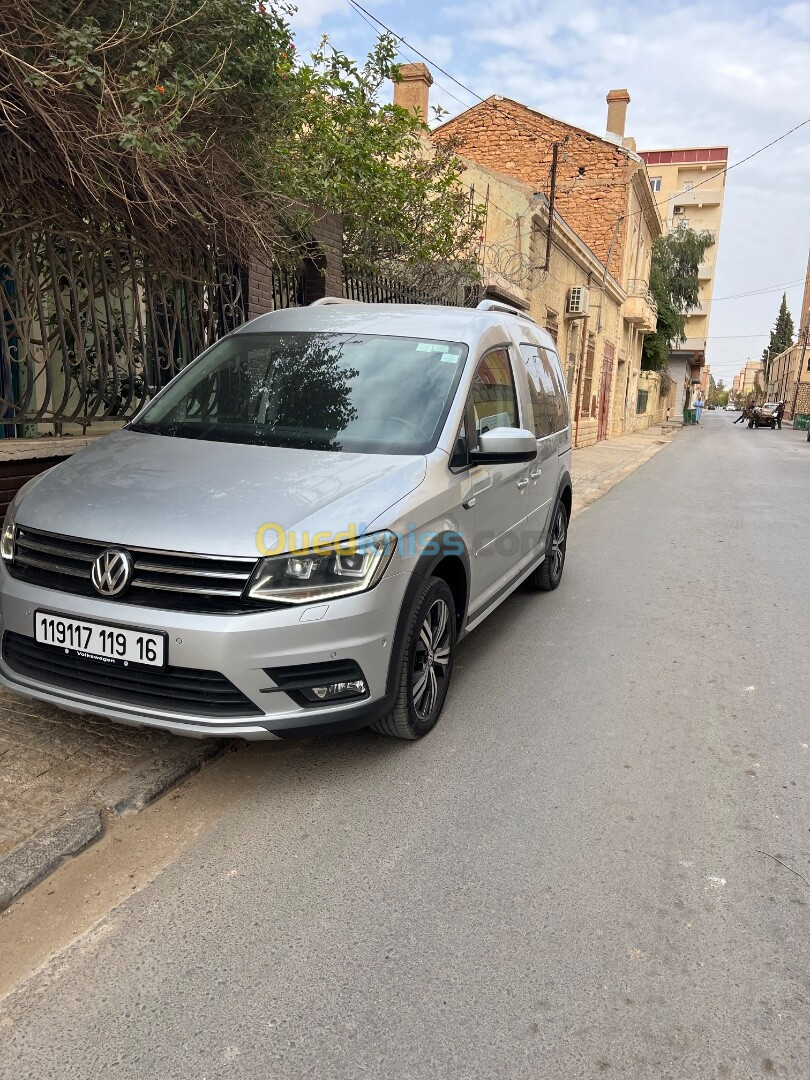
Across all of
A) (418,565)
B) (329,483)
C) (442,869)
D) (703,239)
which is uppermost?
(703,239)

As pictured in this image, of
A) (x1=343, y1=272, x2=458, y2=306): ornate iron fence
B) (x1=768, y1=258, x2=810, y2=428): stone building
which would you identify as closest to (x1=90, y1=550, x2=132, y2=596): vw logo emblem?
(x1=343, y1=272, x2=458, y2=306): ornate iron fence

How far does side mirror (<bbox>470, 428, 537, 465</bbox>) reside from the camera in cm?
367

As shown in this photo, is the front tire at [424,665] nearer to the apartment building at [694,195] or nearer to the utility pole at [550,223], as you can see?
the utility pole at [550,223]

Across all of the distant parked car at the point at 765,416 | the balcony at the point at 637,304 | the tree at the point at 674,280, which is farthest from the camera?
the distant parked car at the point at 765,416

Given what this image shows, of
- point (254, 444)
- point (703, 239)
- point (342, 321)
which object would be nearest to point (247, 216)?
point (342, 321)

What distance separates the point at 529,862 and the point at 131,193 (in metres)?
4.64

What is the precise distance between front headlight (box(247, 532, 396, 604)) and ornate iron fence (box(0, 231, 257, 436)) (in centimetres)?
299

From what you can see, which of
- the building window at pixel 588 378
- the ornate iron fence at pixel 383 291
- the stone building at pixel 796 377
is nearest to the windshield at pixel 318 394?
the ornate iron fence at pixel 383 291

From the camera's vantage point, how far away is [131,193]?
5.03m

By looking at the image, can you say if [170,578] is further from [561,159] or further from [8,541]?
[561,159]

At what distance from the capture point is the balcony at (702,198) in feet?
229

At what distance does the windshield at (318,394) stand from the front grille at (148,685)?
1222 mm

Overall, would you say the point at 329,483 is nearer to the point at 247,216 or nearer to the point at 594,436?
the point at 247,216

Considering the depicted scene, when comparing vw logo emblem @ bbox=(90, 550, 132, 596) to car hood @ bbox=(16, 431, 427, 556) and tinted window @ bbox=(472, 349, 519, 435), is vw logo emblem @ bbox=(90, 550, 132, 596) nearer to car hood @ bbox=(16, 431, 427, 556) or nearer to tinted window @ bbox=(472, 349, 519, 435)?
car hood @ bbox=(16, 431, 427, 556)
